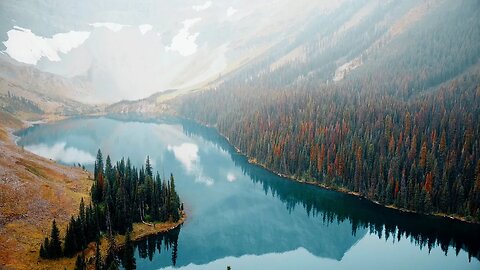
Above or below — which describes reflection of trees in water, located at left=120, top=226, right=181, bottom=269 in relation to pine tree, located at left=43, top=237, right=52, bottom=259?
below

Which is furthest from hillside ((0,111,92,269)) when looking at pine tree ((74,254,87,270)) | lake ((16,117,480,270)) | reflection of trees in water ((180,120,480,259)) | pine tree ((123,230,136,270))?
reflection of trees in water ((180,120,480,259))

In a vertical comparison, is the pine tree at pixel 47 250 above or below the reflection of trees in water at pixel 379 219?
below

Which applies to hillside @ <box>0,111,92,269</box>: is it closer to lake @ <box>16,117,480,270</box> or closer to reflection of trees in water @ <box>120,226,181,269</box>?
reflection of trees in water @ <box>120,226,181,269</box>

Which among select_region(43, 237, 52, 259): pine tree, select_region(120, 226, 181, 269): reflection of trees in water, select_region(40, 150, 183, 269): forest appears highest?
select_region(40, 150, 183, 269): forest

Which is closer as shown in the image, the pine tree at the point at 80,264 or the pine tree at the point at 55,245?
the pine tree at the point at 80,264

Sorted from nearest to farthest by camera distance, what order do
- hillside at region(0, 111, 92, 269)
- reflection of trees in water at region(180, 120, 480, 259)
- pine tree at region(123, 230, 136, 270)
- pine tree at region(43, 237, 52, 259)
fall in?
A: hillside at region(0, 111, 92, 269)
pine tree at region(43, 237, 52, 259)
pine tree at region(123, 230, 136, 270)
reflection of trees in water at region(180, 120, 480, 259)

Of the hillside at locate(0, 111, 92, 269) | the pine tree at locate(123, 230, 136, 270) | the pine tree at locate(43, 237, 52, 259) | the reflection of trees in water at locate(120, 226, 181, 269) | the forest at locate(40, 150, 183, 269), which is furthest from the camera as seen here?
the reflection of trees in water at locate(120, 226, 181, 269)

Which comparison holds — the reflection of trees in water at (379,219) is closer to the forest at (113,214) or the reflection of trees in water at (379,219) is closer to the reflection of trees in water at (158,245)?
the forest at (113,214)

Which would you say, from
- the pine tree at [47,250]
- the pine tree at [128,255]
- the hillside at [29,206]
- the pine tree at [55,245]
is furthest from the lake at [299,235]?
the hillside at [29,206]
